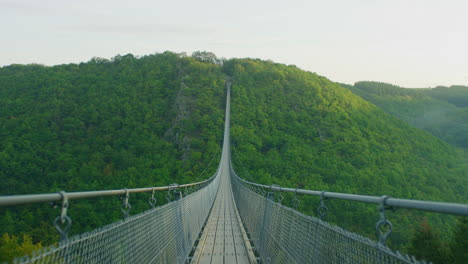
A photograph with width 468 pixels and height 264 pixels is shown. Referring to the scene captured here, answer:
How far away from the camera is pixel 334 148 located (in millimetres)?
65125

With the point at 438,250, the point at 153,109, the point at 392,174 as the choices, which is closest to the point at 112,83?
the point at 153,109

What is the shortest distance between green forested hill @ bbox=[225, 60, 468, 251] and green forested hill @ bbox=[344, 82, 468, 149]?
17.1 m

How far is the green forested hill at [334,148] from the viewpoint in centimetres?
5131

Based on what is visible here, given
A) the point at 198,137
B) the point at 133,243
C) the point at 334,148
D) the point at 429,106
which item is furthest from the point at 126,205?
the point at 429,106

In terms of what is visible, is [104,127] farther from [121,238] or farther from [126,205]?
[121,238]

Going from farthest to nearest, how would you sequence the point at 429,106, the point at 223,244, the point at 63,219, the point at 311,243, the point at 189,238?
the point at 429,106
the point at 223,244
the point at 189,238
the point at 311,243
the point at 63,219

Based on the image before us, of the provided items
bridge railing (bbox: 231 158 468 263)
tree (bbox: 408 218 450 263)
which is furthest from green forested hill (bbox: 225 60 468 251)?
bridge railing (bbox: 231 158 468 263)

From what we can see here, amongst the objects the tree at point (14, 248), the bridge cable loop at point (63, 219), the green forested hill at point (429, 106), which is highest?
the green forested hill at point (429, 106)

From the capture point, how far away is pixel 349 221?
35.7 metres

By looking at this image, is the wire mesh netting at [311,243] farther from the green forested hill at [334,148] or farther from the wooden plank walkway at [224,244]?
the green forested hill at [334,148]

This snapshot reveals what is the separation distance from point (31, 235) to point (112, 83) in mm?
60728

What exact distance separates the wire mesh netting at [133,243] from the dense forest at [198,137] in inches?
1009

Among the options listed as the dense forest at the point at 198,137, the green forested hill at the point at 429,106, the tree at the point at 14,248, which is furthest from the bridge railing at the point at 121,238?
the green forested hill at the point at 429,106

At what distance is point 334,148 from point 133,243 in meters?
64.2
